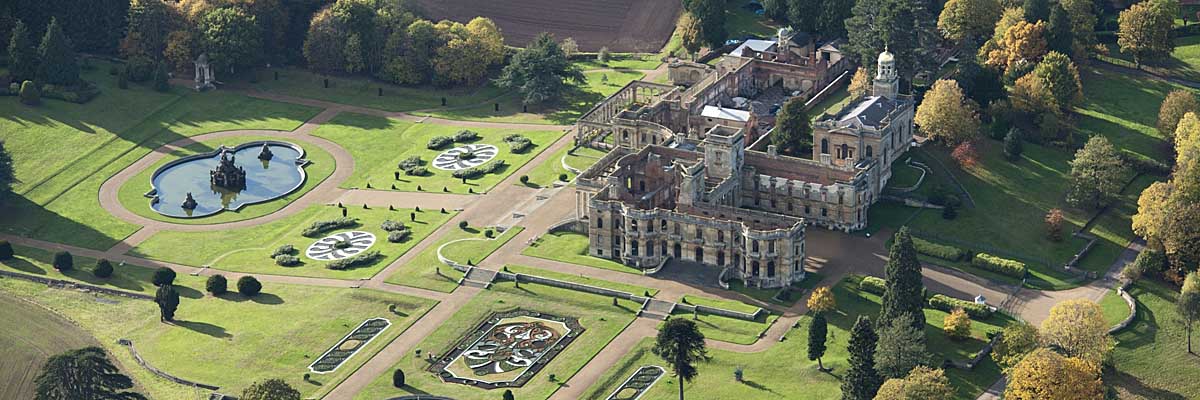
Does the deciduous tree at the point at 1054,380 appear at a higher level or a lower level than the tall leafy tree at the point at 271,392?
lower

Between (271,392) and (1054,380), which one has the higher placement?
(271,392)

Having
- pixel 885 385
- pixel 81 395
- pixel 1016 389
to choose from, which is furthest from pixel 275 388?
pixel 1016 389

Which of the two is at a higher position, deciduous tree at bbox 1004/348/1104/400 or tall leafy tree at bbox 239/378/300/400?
tall leafy tree at bbox 239/378/300/400

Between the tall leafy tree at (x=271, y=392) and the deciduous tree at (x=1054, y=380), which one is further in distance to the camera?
the tall leafy tree at (x=271, y=392)

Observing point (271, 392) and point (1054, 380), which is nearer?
point (1054, 380)

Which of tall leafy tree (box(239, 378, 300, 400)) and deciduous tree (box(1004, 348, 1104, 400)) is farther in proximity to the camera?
tall leafy tree (box(239, 378, 300, 400))

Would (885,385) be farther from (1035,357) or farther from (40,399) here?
(40,399)
